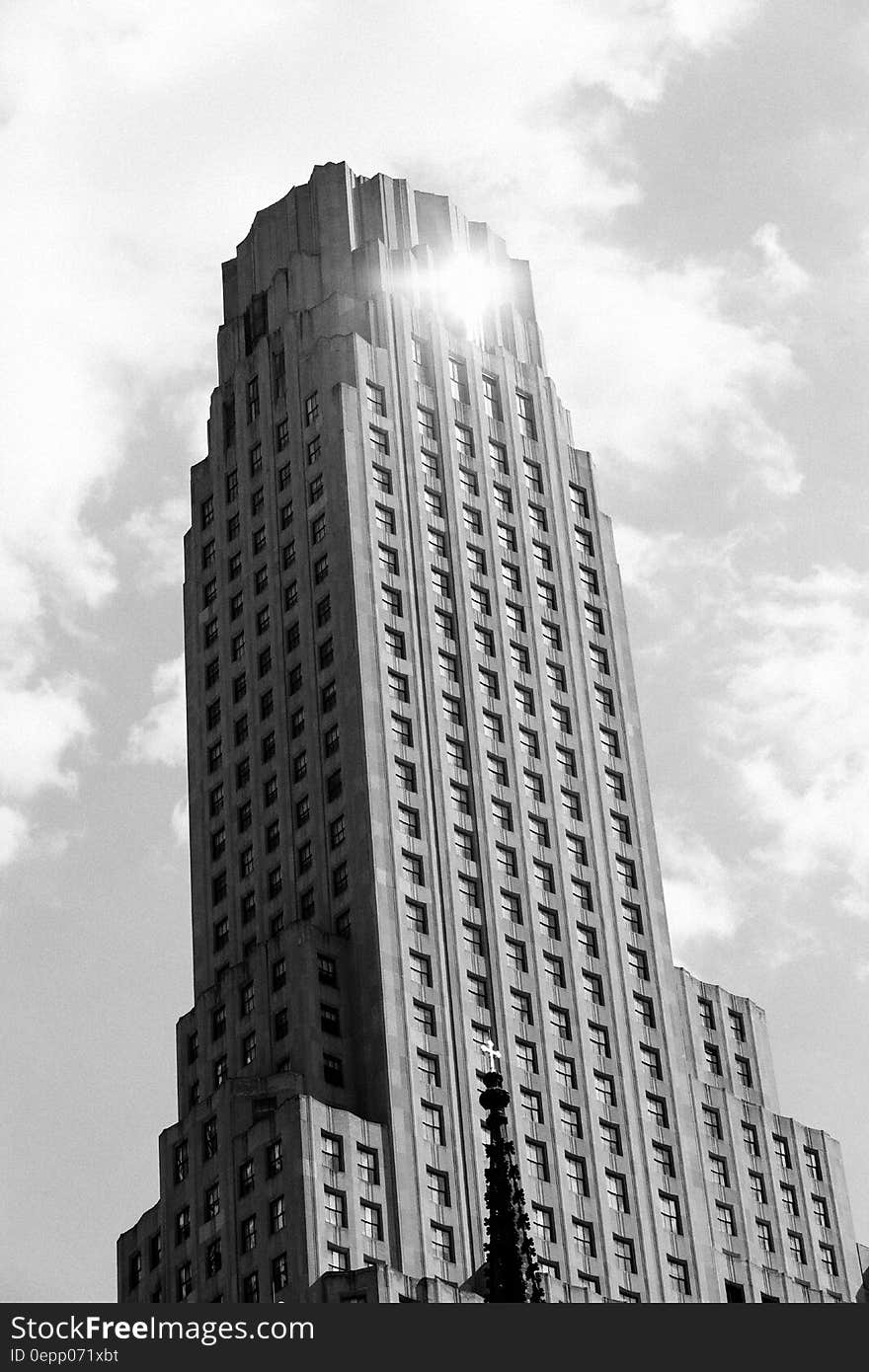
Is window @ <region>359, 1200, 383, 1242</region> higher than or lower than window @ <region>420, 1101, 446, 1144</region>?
lower

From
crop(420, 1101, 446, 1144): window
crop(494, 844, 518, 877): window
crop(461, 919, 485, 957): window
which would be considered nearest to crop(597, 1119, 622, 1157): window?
crop(420, 1101, 446, 1144): window

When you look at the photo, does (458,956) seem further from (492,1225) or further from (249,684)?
(492,1225)

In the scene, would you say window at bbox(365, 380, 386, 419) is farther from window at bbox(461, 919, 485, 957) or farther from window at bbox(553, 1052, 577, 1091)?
window at bbox(553, 1052, 577, 1091)

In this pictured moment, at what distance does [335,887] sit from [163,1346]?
361ft

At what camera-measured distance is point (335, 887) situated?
180 meters

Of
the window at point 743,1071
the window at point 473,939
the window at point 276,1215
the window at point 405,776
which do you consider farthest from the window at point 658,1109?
the window at point 276,1215

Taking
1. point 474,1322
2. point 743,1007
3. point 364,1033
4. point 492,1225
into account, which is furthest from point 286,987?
point 474,1322

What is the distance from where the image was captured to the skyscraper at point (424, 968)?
167750 millimetres

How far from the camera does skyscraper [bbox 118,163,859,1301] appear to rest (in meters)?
168

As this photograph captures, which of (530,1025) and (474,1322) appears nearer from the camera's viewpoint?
(474,1322)

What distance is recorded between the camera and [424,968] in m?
177

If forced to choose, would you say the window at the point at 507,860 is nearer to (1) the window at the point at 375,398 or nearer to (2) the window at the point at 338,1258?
(2) the window at the point at 338,1258

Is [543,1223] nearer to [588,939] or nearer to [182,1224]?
[182,1224]

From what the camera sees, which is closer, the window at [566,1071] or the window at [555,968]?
the window at [566,1071]
